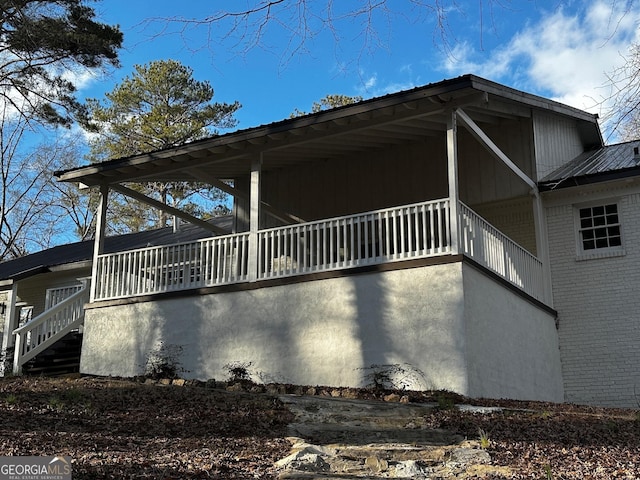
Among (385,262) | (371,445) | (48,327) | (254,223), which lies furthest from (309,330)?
(48,327)

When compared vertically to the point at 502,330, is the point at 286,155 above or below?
above

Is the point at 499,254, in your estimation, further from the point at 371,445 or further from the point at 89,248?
the point at 89,248

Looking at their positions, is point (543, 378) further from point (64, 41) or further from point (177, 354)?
point (64, 41)

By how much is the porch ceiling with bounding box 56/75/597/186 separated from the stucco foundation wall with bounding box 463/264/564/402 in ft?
8.81

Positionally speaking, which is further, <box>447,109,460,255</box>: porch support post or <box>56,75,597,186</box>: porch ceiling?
<box>56,75,597,186</box>: porch ceiling

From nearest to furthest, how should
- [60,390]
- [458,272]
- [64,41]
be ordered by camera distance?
[60,390], [458,272], [64,41]

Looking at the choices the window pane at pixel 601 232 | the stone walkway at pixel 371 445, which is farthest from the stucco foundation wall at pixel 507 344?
the stone walkway at pixel 371 445

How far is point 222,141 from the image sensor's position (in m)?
13.6

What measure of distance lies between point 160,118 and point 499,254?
974 inches

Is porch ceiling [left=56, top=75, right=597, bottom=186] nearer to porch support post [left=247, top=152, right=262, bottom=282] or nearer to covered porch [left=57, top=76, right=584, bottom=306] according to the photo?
covered porch [left=57, top=76, right=584, bottom=306]

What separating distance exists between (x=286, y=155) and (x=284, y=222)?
1.76 m

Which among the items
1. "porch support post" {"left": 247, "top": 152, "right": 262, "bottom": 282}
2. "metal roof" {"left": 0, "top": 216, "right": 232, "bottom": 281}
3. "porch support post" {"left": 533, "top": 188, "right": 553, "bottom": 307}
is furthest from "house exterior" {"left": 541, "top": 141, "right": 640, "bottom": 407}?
"metal roof" {"left": 0, "top": 216, "right": 232, "bottom": 281}

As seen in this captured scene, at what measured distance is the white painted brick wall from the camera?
14.3m

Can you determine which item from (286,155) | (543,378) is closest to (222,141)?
(286,155)
